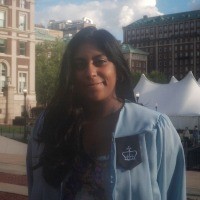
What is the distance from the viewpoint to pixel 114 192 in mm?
2168

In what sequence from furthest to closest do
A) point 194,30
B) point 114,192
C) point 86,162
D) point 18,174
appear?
1. point 194,30
2. point 18,174
3. point 86,162
4. point 114,192

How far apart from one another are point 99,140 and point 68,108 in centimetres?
28

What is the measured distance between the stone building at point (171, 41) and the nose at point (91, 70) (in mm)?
127282

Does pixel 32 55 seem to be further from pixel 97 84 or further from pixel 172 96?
pixel 97 84

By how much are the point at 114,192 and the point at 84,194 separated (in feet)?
0.55

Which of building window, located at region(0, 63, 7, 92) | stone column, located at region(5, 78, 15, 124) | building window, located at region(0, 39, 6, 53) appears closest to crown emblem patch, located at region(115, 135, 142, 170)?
stone column, located at region(5, 78, 15, 124)

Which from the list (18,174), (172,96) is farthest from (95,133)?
(172,96)

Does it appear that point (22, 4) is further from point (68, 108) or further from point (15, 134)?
point (68, 108)

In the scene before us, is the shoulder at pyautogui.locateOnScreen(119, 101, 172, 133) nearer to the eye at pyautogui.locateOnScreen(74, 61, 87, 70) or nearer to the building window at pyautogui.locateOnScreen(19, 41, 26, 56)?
the eye at pyautogui.locateOnScreen(74, 61, 87, 70)

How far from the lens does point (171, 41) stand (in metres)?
133

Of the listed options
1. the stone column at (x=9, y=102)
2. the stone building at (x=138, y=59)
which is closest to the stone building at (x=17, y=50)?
the stone column at (x=9, y=102)

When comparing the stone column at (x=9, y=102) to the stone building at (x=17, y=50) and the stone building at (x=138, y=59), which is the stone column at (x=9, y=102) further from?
the stone building at (x=138, y=59)

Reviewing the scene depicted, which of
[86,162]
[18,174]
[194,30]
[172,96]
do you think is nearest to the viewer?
[86,162]

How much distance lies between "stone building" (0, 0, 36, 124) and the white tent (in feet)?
67.8
